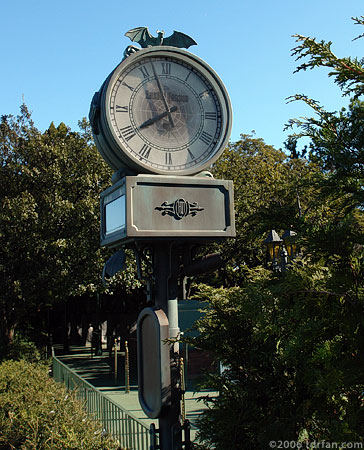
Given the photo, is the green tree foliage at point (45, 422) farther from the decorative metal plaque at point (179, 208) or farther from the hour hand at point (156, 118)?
the hour hand at point (156, 118)

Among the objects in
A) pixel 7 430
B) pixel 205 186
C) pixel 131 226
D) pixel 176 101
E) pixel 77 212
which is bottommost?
pixel 7 430

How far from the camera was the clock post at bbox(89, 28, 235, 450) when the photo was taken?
15.0 ft

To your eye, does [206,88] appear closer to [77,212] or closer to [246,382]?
[246,382]

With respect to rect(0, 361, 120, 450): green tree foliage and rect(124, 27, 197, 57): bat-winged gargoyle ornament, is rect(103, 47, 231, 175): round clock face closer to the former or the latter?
rect(124, 27, 197, 57): bat-winged gargoyle ornament

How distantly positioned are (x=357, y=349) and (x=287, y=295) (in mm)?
468

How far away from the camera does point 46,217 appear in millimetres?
18344

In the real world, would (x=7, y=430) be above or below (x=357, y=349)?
below

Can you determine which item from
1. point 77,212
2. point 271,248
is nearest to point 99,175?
point 77,212

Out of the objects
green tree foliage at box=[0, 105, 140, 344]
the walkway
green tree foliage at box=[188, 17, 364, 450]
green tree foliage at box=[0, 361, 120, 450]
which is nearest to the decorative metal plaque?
green tree foliage at box=[188, 17, 364, 450]

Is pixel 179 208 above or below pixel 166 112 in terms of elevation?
below

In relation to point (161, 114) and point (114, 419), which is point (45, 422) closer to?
point (114, 419)

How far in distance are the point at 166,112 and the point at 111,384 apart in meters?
13.0

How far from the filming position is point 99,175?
20062 mm

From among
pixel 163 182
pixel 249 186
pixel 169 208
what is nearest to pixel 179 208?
pixel 169 208
